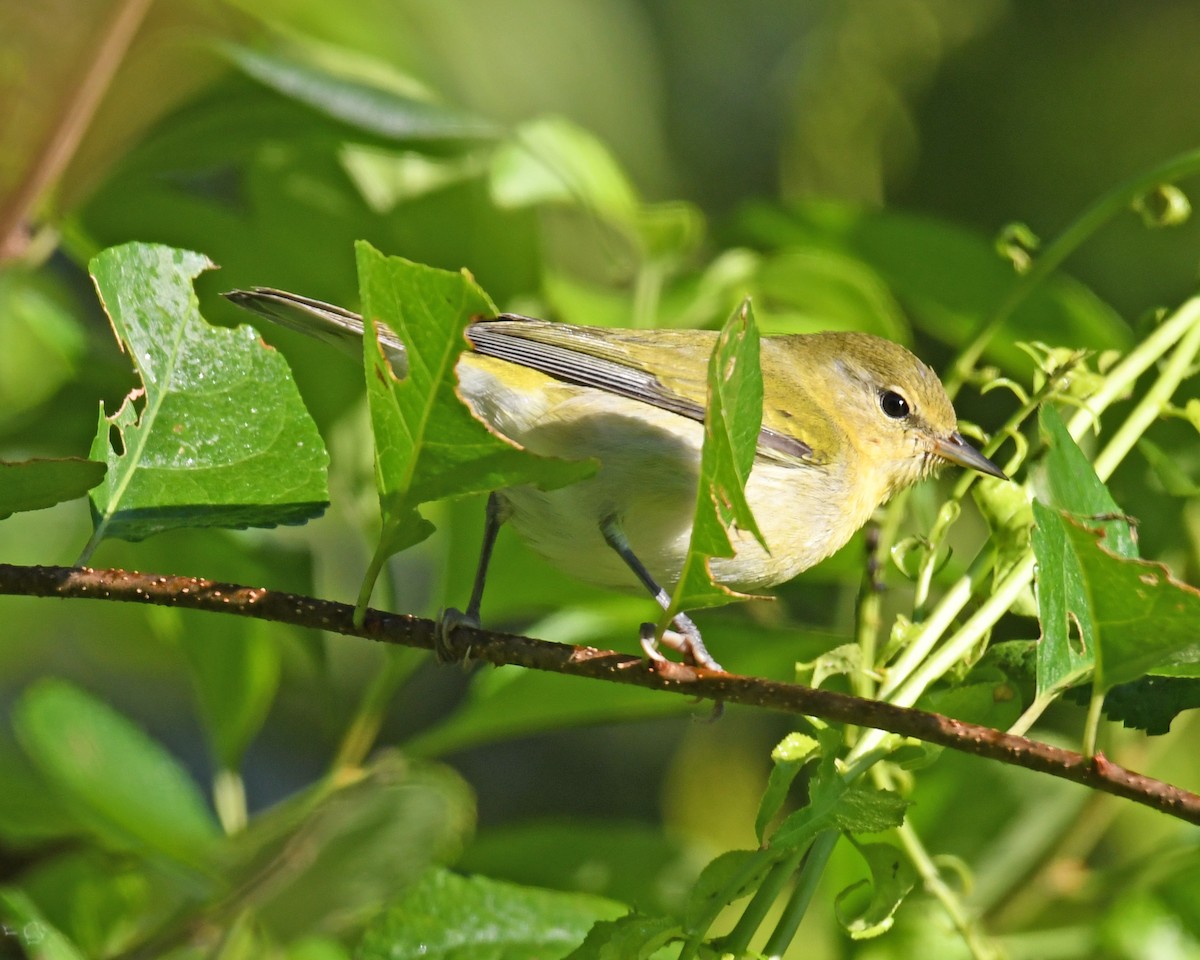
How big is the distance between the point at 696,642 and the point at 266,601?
92 cm

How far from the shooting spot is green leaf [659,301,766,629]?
4.59 feet

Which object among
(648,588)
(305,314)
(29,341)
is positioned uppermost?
(305,314)

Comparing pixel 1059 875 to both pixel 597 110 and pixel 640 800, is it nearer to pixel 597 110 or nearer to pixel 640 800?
pixel 640 800

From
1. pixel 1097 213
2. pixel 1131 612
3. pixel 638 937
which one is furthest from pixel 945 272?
pixel 638 937

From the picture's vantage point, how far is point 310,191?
2.91 meters

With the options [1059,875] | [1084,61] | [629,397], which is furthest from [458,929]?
[1084,61]

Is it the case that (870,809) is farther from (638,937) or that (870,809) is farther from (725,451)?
(725,451)

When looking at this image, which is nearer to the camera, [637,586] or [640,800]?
[637,586]

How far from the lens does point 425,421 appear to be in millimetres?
1508

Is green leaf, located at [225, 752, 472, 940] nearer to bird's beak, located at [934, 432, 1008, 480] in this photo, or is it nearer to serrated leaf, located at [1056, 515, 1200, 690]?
bird's beak, located at [934, 432, 1008, 480]

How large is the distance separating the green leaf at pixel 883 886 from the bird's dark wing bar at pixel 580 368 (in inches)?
46.0

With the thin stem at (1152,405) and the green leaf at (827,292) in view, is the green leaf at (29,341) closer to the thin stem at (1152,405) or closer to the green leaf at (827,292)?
the green leaf at (827,292)

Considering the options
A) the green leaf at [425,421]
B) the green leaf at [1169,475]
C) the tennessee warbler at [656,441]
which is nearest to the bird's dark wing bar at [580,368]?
the tennessee warbler at [656,441]

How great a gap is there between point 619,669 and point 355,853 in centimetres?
116
